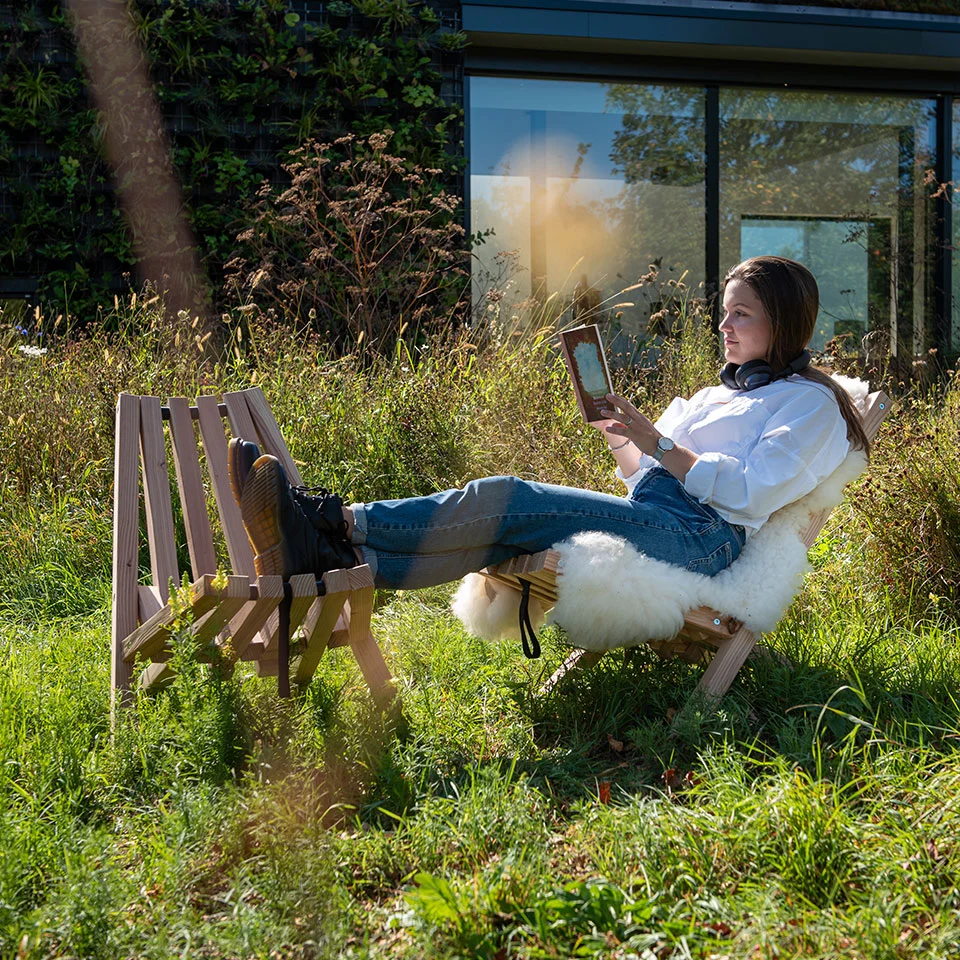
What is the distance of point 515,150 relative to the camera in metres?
8.35

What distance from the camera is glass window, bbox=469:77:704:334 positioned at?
8.30 meters

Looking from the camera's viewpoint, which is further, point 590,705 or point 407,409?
point 407,409

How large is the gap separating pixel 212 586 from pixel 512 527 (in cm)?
81

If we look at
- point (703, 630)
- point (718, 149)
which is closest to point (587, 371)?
point (703, 630)

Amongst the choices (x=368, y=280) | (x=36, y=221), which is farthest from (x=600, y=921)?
(x=36, y=221)

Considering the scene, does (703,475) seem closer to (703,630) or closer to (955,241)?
(703,630)

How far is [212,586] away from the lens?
7.22ft

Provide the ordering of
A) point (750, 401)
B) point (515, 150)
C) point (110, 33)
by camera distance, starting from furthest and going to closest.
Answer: point (515, 150) < point (110, 33) < point (750, 401)

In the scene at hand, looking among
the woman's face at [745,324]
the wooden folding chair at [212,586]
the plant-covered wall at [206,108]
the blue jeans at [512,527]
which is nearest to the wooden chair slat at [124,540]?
the wooden folding chair at [212,586]

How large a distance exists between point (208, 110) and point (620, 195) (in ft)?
11.2

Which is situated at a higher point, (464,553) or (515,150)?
(515,150)

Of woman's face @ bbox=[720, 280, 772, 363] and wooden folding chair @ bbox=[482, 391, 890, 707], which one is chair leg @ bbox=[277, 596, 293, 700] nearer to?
wooden folding chair @ bbox=[482, 391, 890, 707]

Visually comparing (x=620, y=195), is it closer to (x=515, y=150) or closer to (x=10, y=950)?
(x=515, y=150)

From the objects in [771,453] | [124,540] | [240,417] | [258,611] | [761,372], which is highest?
[761,372]
